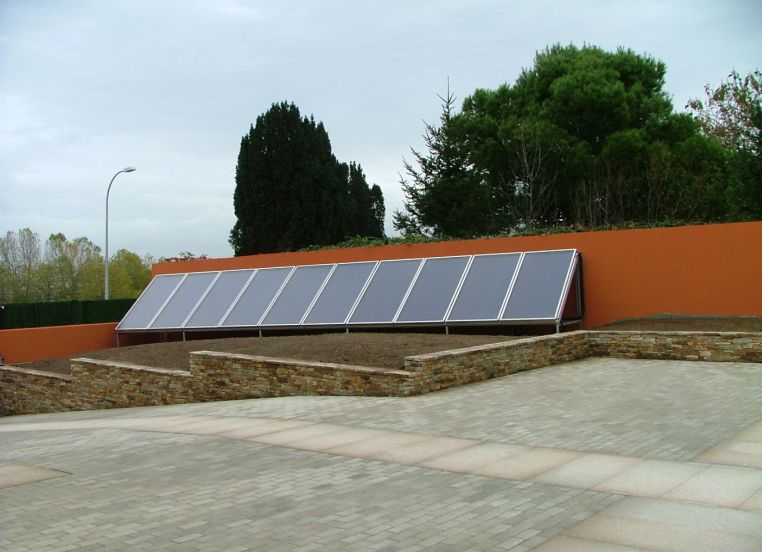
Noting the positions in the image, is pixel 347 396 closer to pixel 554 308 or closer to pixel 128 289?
pixel 554 308

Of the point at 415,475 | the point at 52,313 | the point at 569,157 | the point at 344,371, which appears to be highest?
the point at 569,157

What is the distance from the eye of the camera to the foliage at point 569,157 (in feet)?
94.0

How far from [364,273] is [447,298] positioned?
329 cm

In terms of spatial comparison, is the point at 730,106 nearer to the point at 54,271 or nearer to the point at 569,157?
the point at 569,157

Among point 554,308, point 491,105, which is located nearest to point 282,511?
point 554,308

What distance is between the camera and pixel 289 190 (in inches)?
1657

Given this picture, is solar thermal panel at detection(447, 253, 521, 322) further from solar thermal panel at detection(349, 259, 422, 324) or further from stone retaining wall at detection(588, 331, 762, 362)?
stone retaining wall at detection(588, 331, 762, 362)

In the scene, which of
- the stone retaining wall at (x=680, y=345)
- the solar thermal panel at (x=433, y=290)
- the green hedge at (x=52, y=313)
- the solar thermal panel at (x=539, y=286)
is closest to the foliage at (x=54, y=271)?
the green hedge at (x=52, y=313)

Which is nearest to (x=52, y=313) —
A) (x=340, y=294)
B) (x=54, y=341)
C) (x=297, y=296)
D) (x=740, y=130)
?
(x=54, y=341)

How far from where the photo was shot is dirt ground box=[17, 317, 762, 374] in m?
13.1

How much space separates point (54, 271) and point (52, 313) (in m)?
22.2

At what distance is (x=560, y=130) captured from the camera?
34.9m

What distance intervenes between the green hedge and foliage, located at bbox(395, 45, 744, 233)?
12394 mm

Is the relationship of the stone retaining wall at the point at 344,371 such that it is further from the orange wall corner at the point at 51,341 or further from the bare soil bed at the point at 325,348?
the orange wall corner at the point at 51,341
